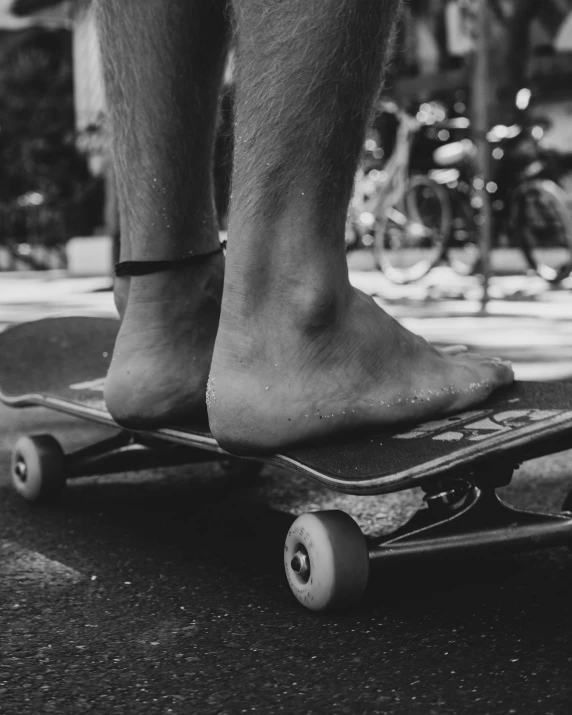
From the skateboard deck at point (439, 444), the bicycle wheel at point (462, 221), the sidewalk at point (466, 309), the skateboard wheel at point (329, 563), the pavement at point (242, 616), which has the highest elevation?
the bicycle wheel at point (462, 221)

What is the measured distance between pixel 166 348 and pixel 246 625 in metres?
0.45

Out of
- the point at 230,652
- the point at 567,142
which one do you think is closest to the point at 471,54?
the point at 567,142

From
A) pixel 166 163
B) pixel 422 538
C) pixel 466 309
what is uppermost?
pixel 166 163

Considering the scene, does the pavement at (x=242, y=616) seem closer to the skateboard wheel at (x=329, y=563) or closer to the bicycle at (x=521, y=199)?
the skateboard wheel at (x=329, y=563)

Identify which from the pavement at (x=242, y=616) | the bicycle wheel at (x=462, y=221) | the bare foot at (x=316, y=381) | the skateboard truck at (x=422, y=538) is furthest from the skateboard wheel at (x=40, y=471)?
the bicycle wheel at (x=462, y=221)

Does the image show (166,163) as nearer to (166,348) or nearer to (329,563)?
(166,348)

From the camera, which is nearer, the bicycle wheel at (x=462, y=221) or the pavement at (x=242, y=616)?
the pavement at (x=242, y=616)

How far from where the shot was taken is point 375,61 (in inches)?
46.2

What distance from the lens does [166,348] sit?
138 centimetres

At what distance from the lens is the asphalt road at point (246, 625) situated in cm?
85

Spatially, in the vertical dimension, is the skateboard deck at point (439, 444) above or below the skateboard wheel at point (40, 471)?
above

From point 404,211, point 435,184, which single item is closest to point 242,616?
point 435,184

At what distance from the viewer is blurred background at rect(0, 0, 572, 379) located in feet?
16.0

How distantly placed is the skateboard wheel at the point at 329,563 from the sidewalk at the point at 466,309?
39.6 inches
